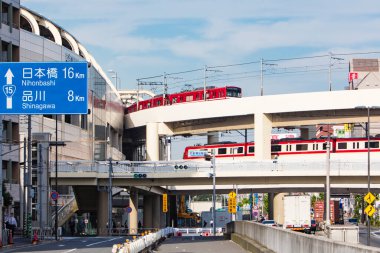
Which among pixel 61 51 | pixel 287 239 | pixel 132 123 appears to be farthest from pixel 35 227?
pixel 132 123

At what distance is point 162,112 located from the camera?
11194 cm

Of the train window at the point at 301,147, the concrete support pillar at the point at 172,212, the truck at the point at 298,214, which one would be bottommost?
the concrete support pillar at the point at 172,212

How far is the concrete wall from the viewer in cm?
1562

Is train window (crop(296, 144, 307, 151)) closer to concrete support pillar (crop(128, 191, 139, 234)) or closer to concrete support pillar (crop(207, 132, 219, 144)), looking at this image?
concrete support pillar (crop(128, 191, 139, 234))

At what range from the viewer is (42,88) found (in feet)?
133

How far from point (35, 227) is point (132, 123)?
67.8 m

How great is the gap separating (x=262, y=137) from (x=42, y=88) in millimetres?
60071

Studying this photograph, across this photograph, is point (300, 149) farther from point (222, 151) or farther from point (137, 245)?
point (137, 245)

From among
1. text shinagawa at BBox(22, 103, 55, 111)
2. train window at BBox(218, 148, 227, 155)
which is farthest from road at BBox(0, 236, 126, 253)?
train window at BBox(218, 148, 227, 155)

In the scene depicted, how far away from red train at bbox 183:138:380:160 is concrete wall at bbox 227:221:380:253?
173 ft

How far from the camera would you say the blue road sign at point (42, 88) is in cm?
4038

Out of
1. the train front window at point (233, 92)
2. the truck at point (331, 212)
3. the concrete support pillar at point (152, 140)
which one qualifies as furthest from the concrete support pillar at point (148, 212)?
the truck at point (331, 212)

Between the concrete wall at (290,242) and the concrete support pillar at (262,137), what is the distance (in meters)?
55.1

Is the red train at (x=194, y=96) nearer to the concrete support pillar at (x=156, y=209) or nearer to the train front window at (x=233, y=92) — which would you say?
the train front window at (x=233, y=92)
